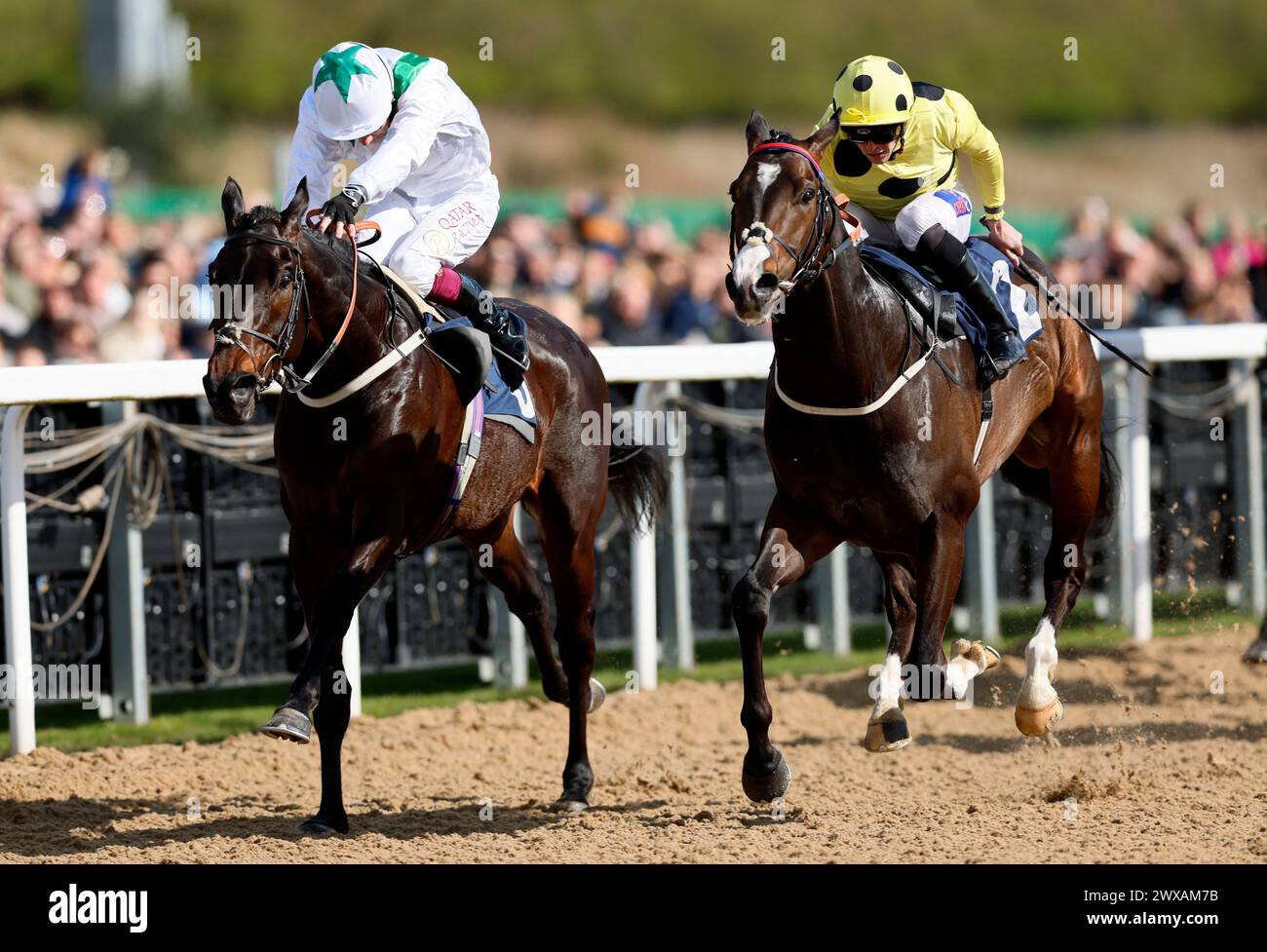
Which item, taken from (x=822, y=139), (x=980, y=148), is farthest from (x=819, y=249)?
(x=980, y=148)

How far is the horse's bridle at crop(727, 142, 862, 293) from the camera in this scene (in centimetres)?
488

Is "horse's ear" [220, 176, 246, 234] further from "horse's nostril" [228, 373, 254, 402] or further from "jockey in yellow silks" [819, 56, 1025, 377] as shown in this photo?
"jockey in yellow silks" [819, 56, 1025, 377]

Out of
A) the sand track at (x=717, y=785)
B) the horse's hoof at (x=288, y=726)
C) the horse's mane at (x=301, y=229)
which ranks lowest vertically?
the sand track at (x=717, y=785)

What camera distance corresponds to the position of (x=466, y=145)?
6188 mm

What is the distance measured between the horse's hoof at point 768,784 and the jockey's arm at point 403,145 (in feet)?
6.81

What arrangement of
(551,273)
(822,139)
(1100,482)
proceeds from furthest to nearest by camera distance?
(551,273) < (1100,482) < (822,139)

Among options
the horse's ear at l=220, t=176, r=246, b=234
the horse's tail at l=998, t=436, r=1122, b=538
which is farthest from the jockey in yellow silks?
the horse's ear at l=220, t=176, r=246, b=234

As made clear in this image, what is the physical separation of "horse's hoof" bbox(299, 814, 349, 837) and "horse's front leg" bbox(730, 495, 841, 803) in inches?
48.1

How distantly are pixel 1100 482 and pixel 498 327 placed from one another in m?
2.48

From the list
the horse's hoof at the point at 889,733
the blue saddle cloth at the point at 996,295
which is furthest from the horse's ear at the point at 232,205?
the horse's hoof at the point at 889,733

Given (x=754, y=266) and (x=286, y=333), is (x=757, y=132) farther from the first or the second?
(x=286, y=333)

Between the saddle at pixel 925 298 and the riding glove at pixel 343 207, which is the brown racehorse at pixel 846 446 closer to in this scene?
the saddle at pixel 925 298

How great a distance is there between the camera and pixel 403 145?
5621 mm

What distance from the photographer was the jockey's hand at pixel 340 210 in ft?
17.8
